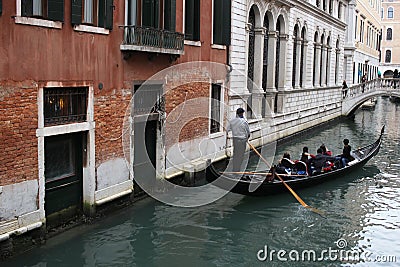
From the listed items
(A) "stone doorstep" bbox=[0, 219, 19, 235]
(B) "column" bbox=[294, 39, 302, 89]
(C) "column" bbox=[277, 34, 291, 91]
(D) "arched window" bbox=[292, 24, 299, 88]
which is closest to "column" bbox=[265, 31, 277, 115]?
(C) "column" bbox=[277, 34, 291, 91]

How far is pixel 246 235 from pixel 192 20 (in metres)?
3.75

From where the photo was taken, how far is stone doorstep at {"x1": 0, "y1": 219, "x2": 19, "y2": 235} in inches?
198

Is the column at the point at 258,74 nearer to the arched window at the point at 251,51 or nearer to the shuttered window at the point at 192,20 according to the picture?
the arched window at the point at 251,51

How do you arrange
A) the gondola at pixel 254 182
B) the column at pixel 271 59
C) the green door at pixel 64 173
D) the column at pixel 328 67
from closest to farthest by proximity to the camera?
the green door at pixel 64 173
the gondola at pixel 254 182
the column at pixel 271 59
the column at pixel 328 67

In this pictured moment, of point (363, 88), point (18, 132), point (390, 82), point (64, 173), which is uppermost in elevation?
point (390, 82)

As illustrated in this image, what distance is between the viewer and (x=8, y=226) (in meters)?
5.11

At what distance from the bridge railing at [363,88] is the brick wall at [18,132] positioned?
1702cm

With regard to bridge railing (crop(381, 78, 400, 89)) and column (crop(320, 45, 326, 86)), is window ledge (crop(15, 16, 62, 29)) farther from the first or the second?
bridge railing (crop(381, 78, 400, 89))

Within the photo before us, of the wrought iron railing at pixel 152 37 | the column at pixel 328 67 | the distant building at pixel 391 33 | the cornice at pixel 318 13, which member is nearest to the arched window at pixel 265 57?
the cornice at pixel 318 13

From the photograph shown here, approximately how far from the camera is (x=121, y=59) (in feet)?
22.2

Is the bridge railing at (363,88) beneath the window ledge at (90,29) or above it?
beneath

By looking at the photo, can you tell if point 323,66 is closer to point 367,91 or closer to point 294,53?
point 367,91

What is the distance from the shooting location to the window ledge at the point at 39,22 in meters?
5.07

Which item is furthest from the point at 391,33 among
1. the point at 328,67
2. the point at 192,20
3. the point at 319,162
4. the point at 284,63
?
the point at 192,20
